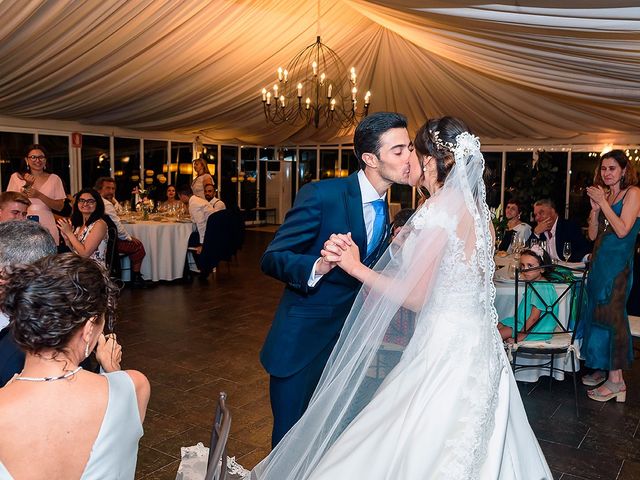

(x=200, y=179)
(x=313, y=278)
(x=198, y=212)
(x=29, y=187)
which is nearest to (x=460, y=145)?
(x=313, y=278)

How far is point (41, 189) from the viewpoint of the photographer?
19.2 ft

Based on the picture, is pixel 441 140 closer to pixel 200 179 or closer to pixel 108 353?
pixel 108 353

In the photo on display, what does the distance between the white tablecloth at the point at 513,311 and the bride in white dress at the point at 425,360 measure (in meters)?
2.12

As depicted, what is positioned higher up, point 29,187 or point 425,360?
point 29,187

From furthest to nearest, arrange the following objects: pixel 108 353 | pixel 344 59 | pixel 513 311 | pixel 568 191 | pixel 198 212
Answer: pixel 568 191 → pixel 344 59 → pixel 198 212 → pixel 513 311 → pixel 108 353

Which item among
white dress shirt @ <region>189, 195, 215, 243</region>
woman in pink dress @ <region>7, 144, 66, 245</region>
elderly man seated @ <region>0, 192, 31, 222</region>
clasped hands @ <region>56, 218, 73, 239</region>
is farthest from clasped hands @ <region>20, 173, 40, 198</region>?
white dress shirt @ <region>189, 195, 215, 243</region>

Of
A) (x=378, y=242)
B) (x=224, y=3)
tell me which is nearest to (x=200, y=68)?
(x=224, y=3)

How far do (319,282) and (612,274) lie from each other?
279cm

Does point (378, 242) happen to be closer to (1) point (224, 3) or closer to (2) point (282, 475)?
(2) point (282, 475)

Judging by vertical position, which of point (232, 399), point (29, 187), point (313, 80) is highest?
point (313, 80)

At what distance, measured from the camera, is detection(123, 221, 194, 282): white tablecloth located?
7859 millimetres

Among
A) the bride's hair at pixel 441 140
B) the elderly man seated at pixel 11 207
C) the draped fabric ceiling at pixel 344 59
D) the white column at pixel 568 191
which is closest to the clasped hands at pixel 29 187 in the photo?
the draped fabric ceiling at pixel 344 59

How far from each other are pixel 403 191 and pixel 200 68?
8579mm

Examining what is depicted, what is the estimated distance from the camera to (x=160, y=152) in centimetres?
1402
